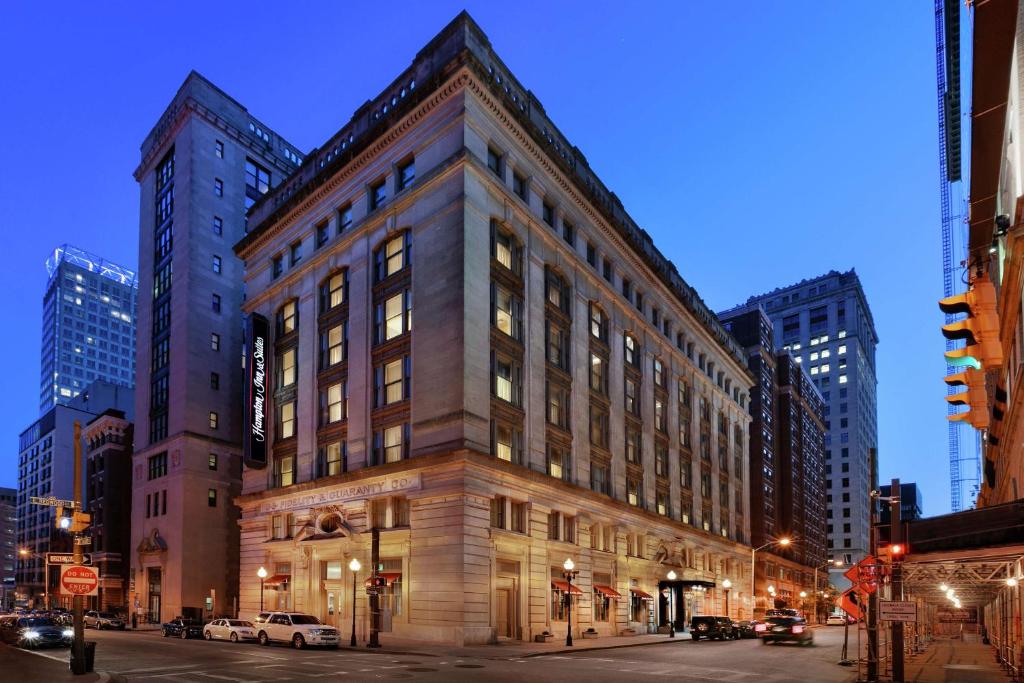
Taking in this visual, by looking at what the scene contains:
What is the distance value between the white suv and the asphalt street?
24.1 inches

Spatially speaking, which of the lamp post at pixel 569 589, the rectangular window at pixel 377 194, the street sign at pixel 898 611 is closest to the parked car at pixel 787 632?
the lamp post at pixel 569 589

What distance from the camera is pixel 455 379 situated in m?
41.8

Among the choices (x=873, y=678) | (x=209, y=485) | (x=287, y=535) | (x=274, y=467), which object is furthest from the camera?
(x=209, y=485)

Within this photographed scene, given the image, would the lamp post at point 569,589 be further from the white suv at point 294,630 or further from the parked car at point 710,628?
the white suv at point 294,630

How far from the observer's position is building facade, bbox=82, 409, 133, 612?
8338cm

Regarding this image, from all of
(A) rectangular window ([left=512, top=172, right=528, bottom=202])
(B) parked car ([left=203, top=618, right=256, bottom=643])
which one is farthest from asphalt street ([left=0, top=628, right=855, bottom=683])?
(A) rectangular window ([left=512, top=172, right=528, bottom=202])

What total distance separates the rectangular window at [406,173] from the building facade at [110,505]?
5782 centimetres

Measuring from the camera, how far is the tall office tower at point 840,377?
171 meters

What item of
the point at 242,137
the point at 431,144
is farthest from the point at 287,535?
the point at 242,137

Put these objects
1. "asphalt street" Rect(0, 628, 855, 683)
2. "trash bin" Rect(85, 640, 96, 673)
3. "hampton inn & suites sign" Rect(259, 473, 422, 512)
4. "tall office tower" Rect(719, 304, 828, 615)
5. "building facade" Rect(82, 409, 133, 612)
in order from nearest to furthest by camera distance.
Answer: "trash bin" Rect(85, 640, 96, 673)
"asphalt street" Rect(0, 628, 855, 683)
"hampton inn & suites sign" Rect(259, 473, 422, 512)
"building facade" Rect(82, 409, 133, 612)
"tall office tower" Rect(719, 304, 828, 615)

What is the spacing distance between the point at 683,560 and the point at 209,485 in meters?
41.4

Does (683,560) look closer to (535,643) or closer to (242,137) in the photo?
(535,643)

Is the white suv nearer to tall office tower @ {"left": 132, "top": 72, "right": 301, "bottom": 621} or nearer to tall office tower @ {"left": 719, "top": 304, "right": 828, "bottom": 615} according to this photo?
tall office tower @ {"left": 132, "top": 72, "right": 301, "bottom": 621}

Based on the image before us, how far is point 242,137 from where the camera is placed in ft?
255
